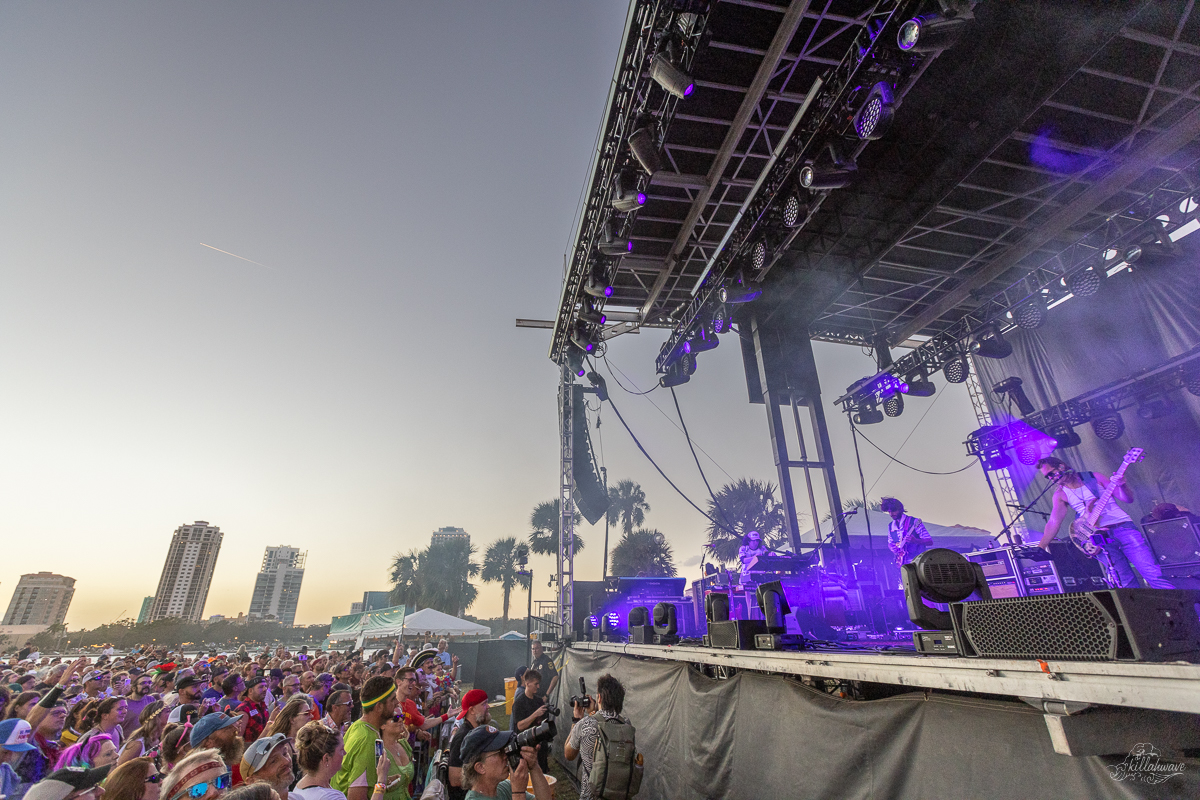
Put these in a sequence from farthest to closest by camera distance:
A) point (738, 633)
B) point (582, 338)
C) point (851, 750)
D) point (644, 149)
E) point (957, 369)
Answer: point (582, 338), point (957, 369), point (644, 149), point (738, 633), point (851, 750)

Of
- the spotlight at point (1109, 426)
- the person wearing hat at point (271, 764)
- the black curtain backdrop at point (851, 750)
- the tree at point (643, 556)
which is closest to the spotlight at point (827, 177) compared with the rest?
the black curtain backdrop at point (851, 750)

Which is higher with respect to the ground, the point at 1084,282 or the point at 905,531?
the point at 1084,282

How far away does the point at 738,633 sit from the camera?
4383mm

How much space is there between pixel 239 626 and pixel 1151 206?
210 feet

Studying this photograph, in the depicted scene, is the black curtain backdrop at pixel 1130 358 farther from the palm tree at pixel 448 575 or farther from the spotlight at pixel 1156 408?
the palm tree at pixel 448 575

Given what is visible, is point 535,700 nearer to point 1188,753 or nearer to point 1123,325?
point 1188,753

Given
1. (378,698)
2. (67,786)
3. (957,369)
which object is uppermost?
(957,369)

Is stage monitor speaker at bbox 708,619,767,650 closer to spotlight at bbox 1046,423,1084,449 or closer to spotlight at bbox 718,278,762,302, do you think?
spotlight at bbox 718,278,762,302

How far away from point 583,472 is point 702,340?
4.86 meters

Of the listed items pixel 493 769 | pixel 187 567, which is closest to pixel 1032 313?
pixel 493 769

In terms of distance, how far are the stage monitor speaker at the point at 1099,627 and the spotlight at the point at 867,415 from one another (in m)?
12.6

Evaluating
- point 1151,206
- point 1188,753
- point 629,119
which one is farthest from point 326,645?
point 1151,206

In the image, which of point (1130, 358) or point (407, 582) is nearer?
point (1130, 358)

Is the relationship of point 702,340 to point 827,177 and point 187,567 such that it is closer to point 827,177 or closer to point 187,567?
point 827,177
